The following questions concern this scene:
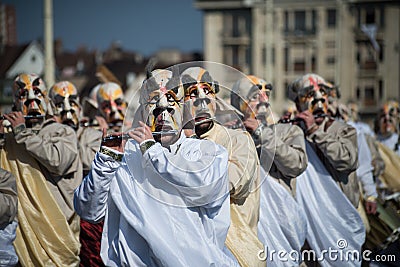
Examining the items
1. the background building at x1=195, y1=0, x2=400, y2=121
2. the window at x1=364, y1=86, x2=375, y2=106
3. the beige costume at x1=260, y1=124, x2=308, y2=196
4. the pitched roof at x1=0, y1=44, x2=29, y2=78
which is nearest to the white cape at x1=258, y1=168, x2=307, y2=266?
the beige costume at x1=260, y1=124, x2=308, y2=196

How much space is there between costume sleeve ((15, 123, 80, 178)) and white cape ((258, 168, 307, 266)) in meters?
1.79

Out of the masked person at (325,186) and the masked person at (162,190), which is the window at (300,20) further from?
the masked person at (162,190)

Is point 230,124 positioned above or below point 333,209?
above

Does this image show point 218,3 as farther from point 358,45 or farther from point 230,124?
point 230,124

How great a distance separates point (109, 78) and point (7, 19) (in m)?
46.3

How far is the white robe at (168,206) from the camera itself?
478cm

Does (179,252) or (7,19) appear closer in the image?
(179,252)

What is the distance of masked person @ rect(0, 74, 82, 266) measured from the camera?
695 cm

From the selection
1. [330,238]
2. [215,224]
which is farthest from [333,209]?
[215,224]

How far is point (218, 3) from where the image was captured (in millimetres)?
55219

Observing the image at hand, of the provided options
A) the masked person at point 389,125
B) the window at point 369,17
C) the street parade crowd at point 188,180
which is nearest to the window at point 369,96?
Result: the window at point 369,17

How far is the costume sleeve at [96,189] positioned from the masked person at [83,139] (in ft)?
8.34

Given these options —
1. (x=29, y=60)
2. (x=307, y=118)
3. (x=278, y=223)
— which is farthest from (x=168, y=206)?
(x=29, y=60)

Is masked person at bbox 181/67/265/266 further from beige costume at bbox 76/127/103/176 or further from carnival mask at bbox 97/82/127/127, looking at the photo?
carnival mask at bbox 97/82/127/127
